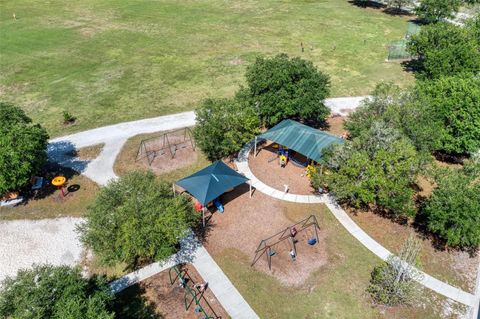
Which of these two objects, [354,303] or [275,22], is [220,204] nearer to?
[354,303]

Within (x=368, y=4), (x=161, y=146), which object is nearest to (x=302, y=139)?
(x=161, y=146)

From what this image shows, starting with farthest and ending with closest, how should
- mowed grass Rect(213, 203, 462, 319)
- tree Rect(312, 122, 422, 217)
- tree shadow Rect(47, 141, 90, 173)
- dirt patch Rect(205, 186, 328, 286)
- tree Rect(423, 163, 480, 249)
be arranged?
tree shadow Rect(47, 141, 90, 173), tree Rect(312, 122, 422, 217), dirt patch Rect(205, 186, 328, 286), tree Rect(423, 163, 480, 249), mowed grass Rect(213, 203, 462, 319)

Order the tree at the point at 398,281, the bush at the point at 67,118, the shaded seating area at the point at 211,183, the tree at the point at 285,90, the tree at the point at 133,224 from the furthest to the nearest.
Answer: the bush at the point at 67,118 → the tree at the point at 285,90 → the shaded seating area at the point at 211,183 → the tree at the point at 398,281 → the tree at the point at 133,224

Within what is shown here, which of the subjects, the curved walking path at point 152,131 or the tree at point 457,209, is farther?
the curved walking path at point 152,131

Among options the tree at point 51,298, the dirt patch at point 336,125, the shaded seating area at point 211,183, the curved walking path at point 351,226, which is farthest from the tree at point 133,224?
the dirt patch at point 336,125

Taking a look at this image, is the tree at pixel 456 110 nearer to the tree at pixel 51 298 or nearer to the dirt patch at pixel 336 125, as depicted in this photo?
the dirt patch at pixel 336 125

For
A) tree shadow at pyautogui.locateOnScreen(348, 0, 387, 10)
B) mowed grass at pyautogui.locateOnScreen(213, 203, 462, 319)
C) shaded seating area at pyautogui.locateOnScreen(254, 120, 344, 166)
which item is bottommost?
mowed grass at pyautogui.locateOnScreen(213, 203, 462, 319)

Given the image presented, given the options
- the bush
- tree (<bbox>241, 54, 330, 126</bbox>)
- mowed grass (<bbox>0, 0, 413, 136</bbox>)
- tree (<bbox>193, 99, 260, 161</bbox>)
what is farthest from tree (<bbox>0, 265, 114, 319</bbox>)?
the bush

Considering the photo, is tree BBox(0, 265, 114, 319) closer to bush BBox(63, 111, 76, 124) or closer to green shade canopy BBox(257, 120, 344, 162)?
green shade canopy BBox(257, 120, 344, 162)
